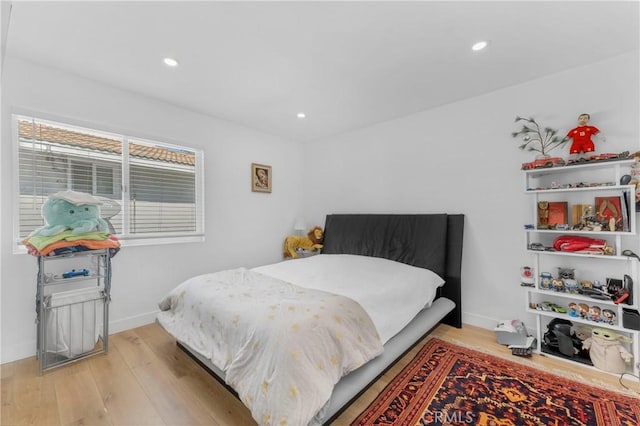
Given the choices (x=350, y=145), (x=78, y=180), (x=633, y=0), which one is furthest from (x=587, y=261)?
(x=78, y=180)

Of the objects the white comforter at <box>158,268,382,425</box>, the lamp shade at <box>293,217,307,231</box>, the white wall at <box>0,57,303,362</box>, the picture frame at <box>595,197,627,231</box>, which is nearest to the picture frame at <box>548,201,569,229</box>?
the picture frame at <box>595,197,627,231</box>

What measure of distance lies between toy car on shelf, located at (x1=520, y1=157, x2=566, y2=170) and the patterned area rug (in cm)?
166

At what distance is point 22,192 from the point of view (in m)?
2.20

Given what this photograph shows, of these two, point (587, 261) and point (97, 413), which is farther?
point (587, 261)

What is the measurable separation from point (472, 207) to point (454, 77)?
1.35 meters

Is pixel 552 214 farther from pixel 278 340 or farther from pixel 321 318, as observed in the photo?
pixel 278 340

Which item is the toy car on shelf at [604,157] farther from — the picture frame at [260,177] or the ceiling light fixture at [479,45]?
the picture frame at [260,177]

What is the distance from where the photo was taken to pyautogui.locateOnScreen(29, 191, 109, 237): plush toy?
6.63 feet

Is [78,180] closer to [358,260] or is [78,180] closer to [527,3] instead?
[358,260]

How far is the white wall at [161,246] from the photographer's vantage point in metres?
2.12

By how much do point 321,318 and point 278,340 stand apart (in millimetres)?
279

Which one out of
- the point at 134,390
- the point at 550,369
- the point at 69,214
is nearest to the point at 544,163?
the point at 550,369

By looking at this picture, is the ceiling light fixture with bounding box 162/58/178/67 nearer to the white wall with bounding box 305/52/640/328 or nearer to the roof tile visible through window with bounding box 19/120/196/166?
the roof tile visible through window with bounding box 19/120/196/166

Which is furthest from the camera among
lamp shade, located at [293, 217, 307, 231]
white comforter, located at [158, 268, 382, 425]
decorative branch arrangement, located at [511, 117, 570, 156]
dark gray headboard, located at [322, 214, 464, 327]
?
lamp shade, located at [293, 217, 307, 231]
